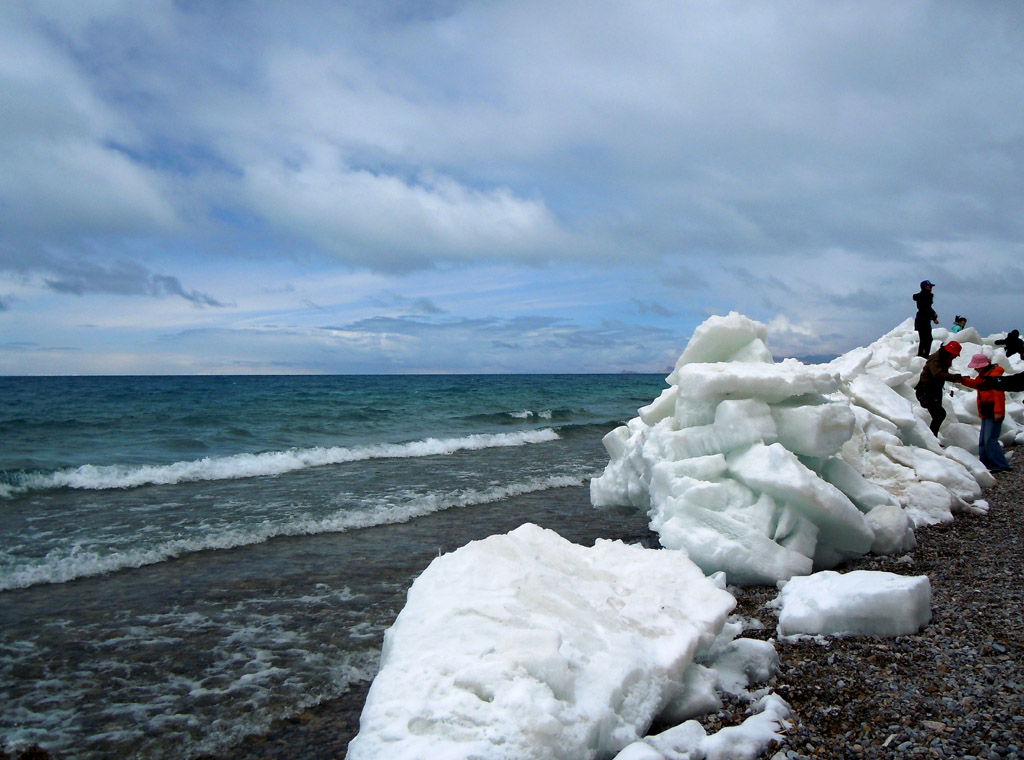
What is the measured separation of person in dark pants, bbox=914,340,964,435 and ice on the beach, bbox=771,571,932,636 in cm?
779

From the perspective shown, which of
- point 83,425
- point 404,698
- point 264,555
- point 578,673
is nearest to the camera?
point 404,698

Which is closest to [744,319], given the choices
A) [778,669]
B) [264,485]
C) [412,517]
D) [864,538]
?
[864,538]

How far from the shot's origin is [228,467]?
13.9m

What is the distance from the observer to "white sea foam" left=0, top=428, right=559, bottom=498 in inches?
466

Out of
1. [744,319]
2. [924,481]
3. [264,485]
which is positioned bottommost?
[264,485]

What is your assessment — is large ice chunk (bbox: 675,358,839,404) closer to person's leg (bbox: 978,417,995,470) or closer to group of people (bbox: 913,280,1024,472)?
group of people (bbox: 913,280,1024,472)

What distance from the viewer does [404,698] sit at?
2961mm

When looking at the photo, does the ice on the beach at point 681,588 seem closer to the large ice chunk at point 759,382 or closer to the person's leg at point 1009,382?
the large ice chunk at point 759,382

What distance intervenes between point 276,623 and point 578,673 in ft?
10.9

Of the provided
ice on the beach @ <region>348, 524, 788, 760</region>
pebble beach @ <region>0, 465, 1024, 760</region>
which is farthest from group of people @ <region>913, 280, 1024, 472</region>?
ice on the beach @ <region>348, 524, 788, 760</region>

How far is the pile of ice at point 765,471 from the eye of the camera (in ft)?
18.9

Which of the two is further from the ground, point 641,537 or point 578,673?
point 578,673

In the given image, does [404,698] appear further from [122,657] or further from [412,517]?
[412,517]

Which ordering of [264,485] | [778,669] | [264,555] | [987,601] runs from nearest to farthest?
[778,669] → [987,601] → [264,555] → [264,485]
